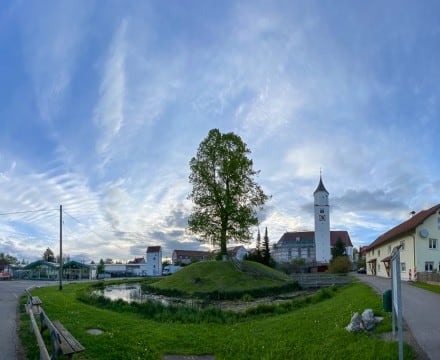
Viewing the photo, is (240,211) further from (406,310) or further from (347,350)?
(347,350)

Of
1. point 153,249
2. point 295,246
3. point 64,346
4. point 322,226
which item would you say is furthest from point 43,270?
point 295,246

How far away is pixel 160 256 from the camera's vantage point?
10950 centimetres

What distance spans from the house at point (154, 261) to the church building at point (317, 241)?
37.6 m

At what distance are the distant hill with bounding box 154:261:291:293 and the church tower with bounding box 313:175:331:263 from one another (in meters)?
59.0

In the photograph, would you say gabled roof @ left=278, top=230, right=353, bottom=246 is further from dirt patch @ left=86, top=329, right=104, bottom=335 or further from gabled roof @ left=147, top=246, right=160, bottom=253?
dirt patch @ left=86, top=329, right=104, bottom=335

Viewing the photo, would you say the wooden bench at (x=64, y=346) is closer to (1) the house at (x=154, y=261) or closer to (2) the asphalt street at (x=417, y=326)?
(2) the asphalt street at (x=417, y=326)

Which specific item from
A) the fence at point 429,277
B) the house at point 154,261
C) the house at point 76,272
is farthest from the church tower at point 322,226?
the fence at point 429,277

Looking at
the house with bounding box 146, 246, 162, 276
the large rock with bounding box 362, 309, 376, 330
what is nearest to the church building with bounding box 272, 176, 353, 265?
the house with bounding box 146, 246, 162, 276

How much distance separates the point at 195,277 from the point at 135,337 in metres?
30.3

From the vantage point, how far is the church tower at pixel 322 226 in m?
101

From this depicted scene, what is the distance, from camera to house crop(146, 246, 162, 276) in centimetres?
10732

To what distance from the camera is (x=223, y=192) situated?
46.1 metres

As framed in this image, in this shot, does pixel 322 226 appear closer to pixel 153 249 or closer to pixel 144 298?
pixel 153 249

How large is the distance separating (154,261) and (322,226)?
46662 millimetres
